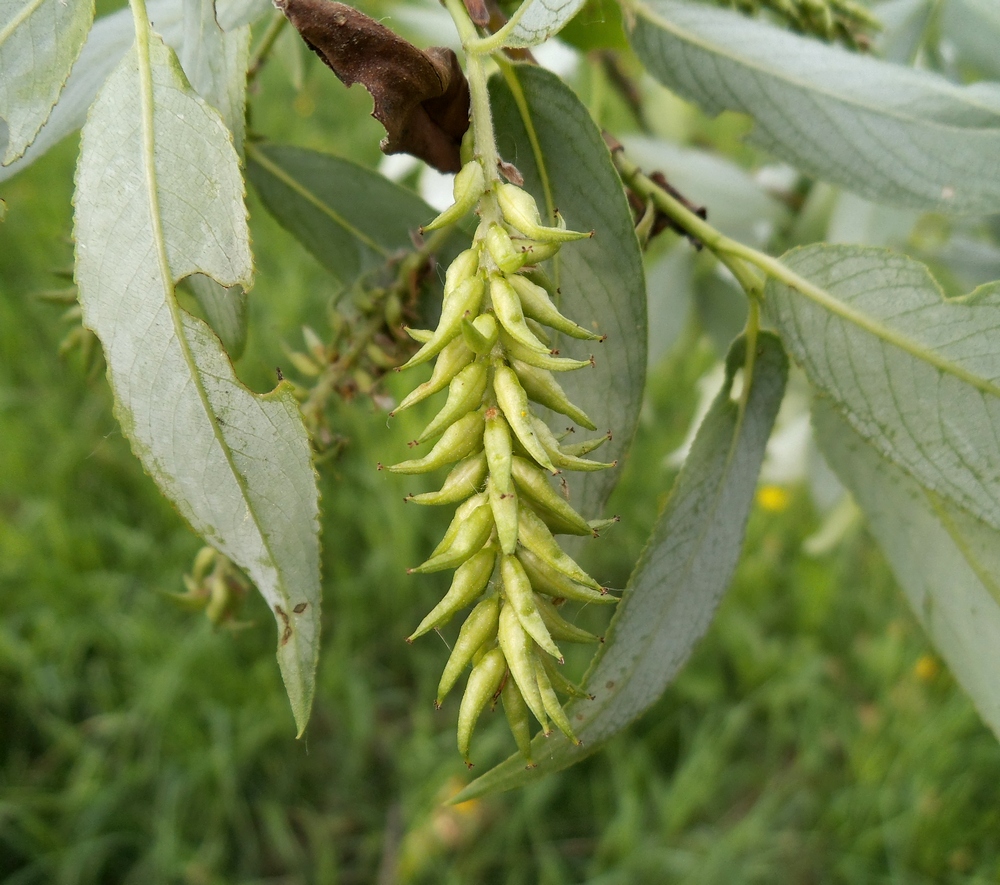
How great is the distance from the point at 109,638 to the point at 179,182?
1991 mm

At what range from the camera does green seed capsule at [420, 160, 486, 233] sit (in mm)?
563

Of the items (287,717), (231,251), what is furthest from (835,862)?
(231,251)

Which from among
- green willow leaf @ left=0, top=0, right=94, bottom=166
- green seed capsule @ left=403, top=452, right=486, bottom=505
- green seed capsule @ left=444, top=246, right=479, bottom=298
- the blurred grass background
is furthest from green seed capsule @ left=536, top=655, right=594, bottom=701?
the blurred grass background

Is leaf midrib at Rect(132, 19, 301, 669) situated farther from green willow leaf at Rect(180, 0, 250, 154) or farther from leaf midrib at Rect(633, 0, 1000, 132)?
leaf midrib at Rect(633, 0, 1000, 132)

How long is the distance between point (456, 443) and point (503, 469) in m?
0.04

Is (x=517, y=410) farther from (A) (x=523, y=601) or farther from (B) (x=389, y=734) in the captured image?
(B) (x=389, y=734)

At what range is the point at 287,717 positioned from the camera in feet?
7.42

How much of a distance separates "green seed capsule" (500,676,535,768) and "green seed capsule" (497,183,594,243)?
0.26 m

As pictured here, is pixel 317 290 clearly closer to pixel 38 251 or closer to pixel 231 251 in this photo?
pixel 38 251

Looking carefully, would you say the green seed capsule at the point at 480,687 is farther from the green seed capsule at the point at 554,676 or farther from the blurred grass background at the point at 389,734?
the blurred grass background at the point at 389,734

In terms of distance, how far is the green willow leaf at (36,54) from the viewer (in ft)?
2.03

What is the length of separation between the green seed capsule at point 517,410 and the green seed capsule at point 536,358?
0.4 inches

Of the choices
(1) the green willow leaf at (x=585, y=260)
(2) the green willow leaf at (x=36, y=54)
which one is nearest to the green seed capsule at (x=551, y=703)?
(1) the green willow leaf at (x=585, y=260)

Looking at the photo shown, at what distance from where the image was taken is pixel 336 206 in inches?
36.6
